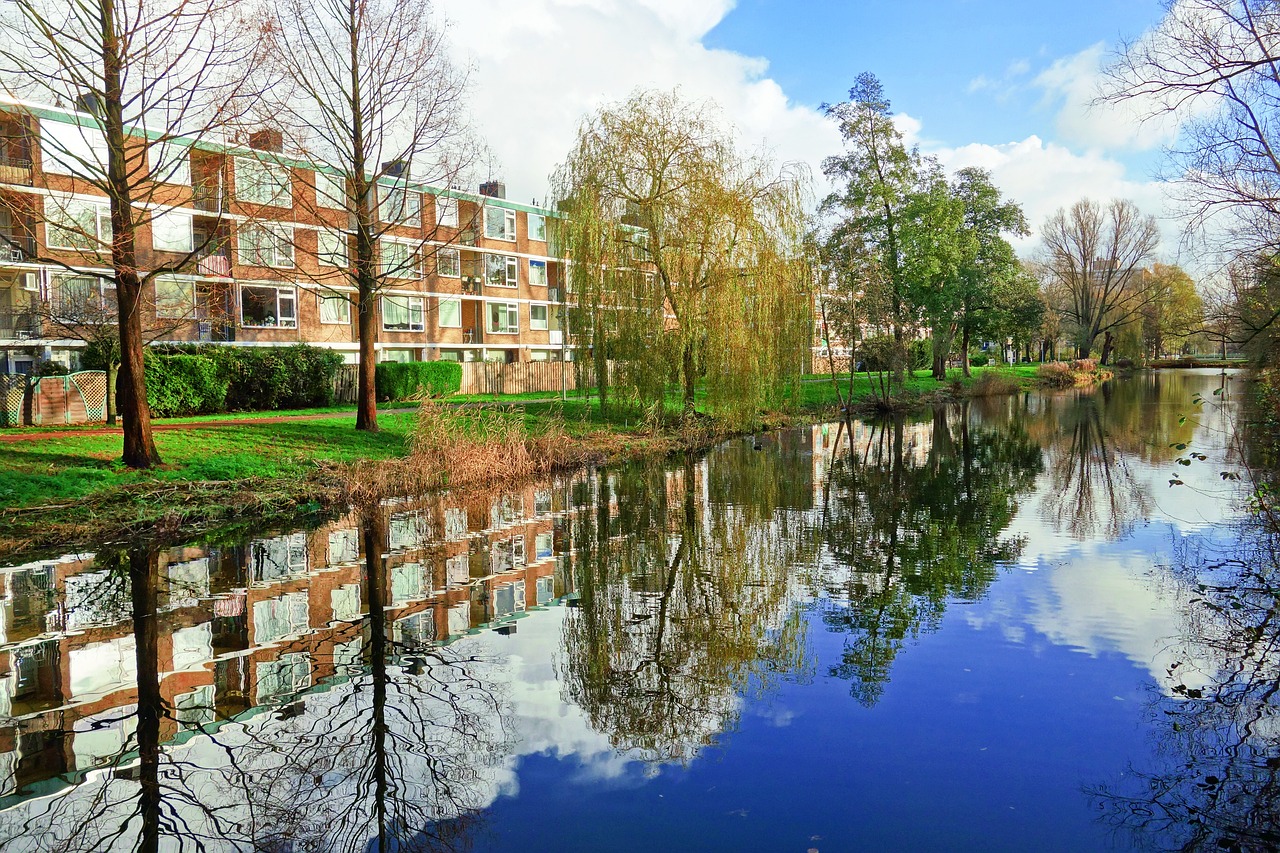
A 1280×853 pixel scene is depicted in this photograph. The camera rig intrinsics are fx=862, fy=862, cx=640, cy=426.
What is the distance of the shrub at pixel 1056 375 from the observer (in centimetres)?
6228

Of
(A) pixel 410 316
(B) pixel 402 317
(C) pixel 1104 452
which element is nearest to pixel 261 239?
(B) pixel 402 317

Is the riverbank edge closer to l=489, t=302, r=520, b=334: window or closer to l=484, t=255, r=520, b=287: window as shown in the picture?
l=489, t=302, r=520, b=334: window

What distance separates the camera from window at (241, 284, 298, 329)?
38344 millimetres

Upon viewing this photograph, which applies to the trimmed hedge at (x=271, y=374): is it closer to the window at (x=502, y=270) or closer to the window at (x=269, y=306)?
the window at (x=269, y=306)

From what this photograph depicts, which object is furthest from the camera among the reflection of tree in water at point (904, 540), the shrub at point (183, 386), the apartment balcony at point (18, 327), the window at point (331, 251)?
the apartment balcony at point (18, 327)

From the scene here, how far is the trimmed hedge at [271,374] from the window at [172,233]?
944cm

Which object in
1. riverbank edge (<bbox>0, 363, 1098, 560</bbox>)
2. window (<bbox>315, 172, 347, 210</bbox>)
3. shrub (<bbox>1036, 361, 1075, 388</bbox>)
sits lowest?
riverbank edge (<bbox>0, 363, 1098, 560</bbox>)

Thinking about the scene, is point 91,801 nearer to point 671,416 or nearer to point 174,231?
point 671,416

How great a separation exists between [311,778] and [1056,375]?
66027 millimetres

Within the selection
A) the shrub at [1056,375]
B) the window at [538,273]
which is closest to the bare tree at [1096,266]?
the shrub at [1056,375]

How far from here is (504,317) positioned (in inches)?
2008

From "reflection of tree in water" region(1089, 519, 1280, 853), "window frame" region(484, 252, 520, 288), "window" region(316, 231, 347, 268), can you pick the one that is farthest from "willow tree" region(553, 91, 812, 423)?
"window frame" region(484, 252, 520, 288)

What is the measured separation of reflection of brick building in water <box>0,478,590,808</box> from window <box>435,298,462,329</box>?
113 ft

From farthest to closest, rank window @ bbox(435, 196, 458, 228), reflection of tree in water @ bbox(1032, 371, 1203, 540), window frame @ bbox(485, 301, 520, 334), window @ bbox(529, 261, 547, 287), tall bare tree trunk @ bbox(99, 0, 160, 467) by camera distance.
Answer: window @ bbox(529, 261, 547, 287) < window frame @ bbox(485, 301, 520, 334) < window @ bbox(435, 196, 458, 228) < reflection of tree in water @ bbox(1032, 371, 1203, 540) < tall bare tree trunk @ bbox(99, 0, 160, 467)
